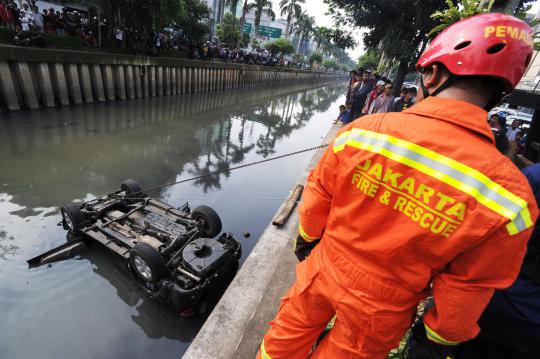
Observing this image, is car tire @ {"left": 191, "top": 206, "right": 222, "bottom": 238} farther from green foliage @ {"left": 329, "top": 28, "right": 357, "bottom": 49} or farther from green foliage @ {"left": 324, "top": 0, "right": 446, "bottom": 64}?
green foliage @ {"left": 329, "top": 28, "right": 357, "bottom": 49}

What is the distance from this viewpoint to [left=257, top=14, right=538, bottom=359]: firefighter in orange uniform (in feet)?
3.50

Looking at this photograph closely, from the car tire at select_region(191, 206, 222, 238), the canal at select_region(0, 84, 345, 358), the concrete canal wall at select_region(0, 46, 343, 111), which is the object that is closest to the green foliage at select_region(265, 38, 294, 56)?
the concrete canal wall at select_region(0, 46, 343, 111)

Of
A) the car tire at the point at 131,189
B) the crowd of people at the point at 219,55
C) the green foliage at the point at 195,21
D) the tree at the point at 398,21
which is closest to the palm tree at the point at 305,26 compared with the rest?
the crowd of people at the point at 219,55

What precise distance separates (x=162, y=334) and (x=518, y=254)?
338 cm

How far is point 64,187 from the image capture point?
5.82 meters

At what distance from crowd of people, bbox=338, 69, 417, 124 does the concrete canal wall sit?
33.1 ft

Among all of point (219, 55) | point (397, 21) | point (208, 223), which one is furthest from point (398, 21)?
point (219, 55)

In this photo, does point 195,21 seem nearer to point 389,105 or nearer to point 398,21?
point 398,21

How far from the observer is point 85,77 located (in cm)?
1140

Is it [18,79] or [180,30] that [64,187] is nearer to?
[18,79]

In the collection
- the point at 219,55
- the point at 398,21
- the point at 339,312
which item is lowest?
the point at 219,55

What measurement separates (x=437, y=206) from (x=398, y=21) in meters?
11.1

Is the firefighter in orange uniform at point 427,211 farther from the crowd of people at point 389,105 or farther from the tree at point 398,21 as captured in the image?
the tree at point 398,21

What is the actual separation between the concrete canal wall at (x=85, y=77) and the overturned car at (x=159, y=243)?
8.20 m
